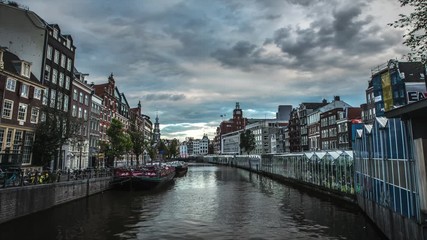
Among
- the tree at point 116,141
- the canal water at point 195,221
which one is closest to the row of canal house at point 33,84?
the tree at point 116,141

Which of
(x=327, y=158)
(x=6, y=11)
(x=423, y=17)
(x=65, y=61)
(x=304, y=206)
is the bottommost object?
(x=304, y=206)

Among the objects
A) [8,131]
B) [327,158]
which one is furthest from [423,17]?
[8,131]

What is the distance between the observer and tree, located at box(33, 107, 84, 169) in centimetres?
4250

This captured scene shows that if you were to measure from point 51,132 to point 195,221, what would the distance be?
2518 cm

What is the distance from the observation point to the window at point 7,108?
42.2 metres

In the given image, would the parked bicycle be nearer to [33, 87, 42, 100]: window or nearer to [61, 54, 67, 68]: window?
[33, 87, 42, 100]: window

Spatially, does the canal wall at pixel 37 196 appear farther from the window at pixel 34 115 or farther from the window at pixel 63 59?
the window at pixel 63 59

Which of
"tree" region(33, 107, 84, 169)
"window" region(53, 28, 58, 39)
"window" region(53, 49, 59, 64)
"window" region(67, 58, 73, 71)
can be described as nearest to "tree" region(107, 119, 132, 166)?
"window" region(67, 58, 73, 71)

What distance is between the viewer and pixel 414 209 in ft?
51.3

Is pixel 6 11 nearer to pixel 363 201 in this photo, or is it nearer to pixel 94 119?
pixel 94 119

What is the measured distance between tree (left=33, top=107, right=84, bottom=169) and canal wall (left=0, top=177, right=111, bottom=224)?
680 cm

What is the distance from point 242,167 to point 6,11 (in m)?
99.8

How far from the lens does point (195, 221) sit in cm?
2617

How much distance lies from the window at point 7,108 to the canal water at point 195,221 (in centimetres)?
1550
